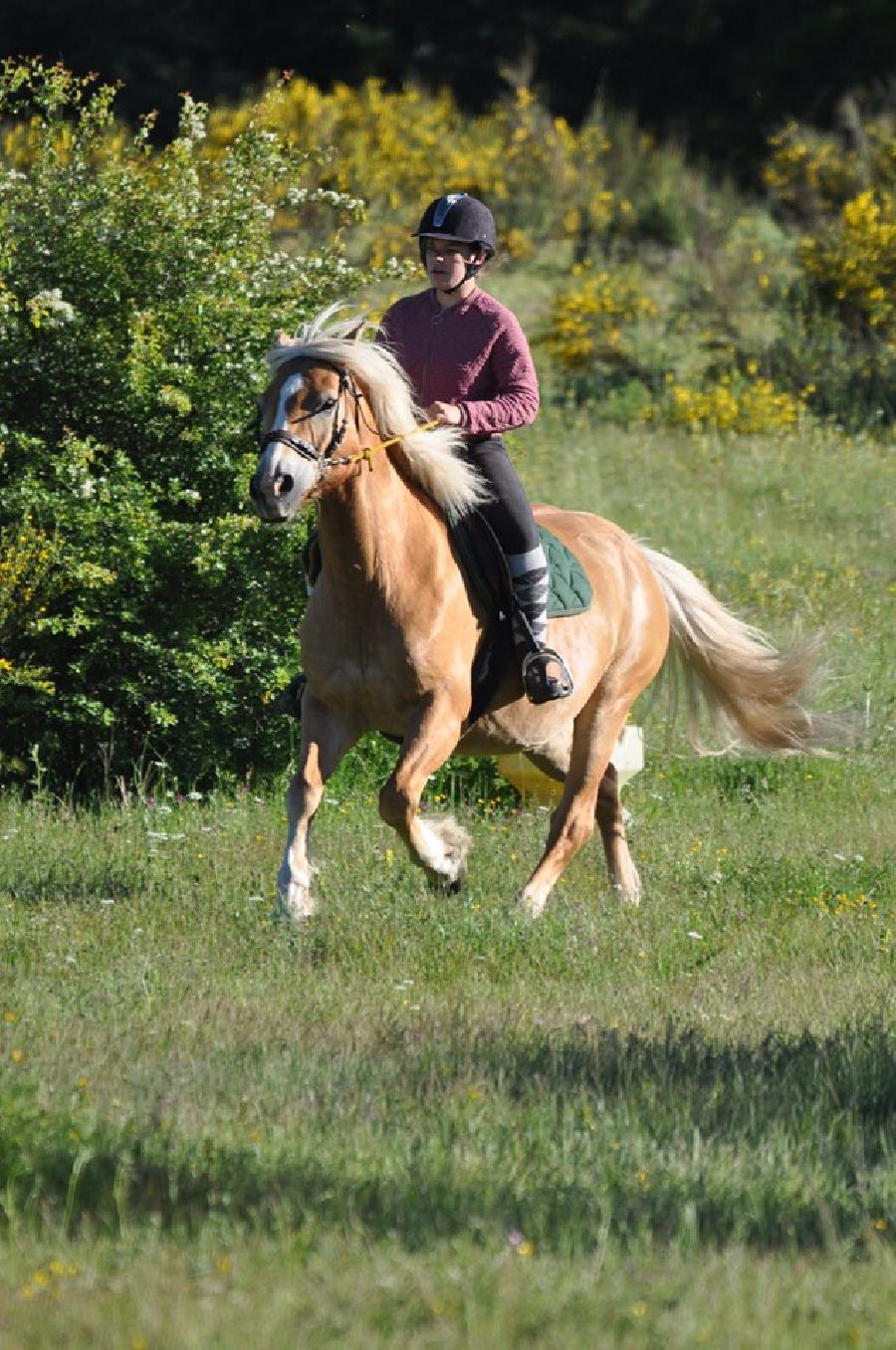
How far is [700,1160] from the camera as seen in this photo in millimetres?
4824

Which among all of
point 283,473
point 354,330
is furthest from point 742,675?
point 283,473

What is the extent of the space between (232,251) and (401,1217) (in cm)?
666

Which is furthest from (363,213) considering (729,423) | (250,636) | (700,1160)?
(729,423)

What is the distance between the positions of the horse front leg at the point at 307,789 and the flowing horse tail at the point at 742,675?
8.71 ft

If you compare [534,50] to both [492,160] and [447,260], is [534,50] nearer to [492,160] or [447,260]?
[492,160]

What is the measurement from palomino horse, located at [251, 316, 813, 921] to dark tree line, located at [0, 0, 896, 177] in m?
23.1

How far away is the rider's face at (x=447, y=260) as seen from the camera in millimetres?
7562

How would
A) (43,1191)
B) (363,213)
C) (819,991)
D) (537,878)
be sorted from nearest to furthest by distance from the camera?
(43,1191), (819,991), (537,878), (363,213)

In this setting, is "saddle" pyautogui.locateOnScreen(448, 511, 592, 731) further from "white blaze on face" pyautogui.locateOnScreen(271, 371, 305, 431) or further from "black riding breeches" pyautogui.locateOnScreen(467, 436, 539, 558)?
"white blaze on face" pyautogui.locateOnScreen(271, 371, 305, 431)

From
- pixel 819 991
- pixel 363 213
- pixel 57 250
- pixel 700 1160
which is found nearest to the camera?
pixel 700 1160

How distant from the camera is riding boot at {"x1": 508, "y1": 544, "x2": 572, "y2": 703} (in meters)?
7.85

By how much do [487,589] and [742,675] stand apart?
2363 mm

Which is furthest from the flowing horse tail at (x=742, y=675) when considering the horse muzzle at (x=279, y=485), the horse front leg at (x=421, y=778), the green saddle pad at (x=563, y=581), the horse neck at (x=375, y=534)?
the horse muzzle at (x=279, y=485)

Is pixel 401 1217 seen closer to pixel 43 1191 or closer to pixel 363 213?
pixel 43 1191
